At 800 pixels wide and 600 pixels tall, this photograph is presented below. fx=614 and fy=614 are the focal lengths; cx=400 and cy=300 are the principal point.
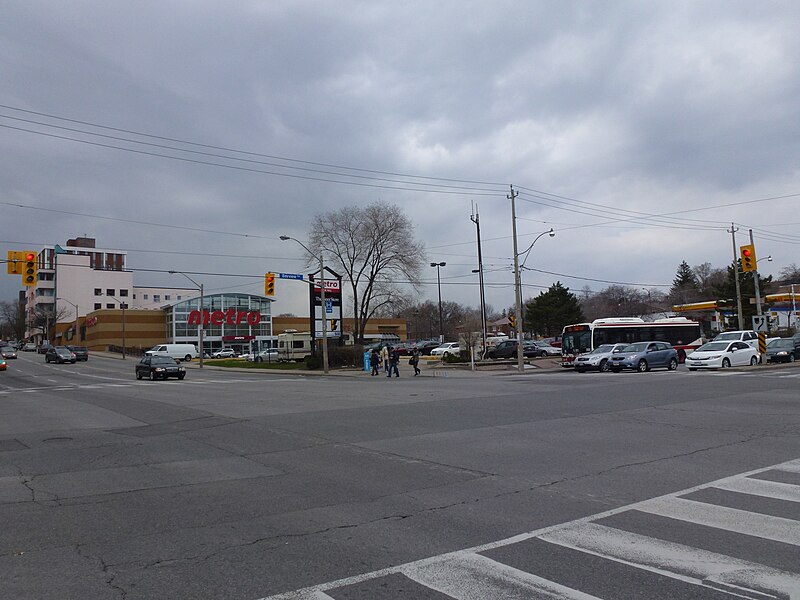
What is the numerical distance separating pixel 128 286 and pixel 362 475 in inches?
5050

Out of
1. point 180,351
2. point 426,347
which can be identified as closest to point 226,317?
point 180,351

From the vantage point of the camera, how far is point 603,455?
9.77 metres

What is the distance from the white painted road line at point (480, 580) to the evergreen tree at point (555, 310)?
84.5 metres

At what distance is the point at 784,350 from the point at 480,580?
4100 cm

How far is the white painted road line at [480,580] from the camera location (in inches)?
171

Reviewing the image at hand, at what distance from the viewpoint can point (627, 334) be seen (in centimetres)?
4269

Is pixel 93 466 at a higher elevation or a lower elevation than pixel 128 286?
lower

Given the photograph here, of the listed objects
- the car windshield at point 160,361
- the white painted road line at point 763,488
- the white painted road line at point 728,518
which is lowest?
the white painted road line at point 763,488

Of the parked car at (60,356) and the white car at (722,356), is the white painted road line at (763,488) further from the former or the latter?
the parked car at (60,356)

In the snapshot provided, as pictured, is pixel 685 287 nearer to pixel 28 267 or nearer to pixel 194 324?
pixel 194 324

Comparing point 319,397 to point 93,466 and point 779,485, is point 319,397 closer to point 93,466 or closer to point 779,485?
point 93,466

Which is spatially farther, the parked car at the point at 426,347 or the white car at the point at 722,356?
the parked car at the point at 426,347

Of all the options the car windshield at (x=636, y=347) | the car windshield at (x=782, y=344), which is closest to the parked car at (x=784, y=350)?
the car windshield at (x=782, y=344)

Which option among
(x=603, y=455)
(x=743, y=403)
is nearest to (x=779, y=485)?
(x=603, y=455)
